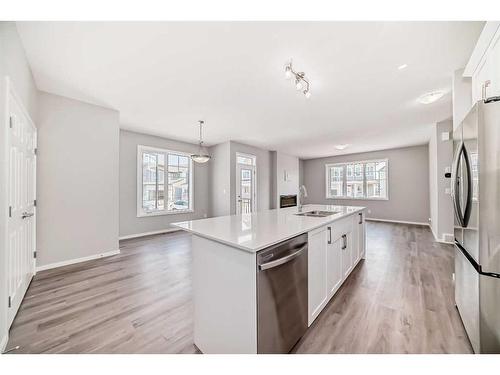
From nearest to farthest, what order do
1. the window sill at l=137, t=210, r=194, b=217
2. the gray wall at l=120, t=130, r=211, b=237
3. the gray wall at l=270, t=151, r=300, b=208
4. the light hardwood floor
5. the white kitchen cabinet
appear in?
the light hardwood floor, the white kitchen cabinet, the gray wall at l=120, t=130, r=211, b=237, the window sill at l=137, t=210, r=194, b=217, the gray wall at l=270, t=151, r=300, b=208

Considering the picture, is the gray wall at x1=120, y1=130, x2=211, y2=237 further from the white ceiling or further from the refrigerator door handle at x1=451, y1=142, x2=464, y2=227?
the refrigerator door handle at x1=451, y1=142, x2=464, y2=227

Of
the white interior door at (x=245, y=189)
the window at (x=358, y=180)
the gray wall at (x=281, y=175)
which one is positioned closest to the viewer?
the white interior door at (x=245, y=189)

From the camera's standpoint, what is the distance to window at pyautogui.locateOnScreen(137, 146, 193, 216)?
5.06 meters

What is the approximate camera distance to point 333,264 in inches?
82.3

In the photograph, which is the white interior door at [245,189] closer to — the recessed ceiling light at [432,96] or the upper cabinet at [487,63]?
the recessed ceiling light at [432,96]

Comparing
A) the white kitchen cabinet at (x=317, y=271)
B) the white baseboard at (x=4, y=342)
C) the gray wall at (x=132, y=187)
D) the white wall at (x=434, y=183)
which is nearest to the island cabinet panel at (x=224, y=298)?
the white kitchen cabinet at (x=317, y=271)

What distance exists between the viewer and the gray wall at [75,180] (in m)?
2.92

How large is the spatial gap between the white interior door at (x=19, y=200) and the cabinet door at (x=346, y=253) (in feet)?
10.3

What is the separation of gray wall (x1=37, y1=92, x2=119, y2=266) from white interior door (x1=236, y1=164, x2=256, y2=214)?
3294 mm

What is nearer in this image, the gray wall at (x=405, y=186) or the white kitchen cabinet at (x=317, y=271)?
the white kitchen cabinet at (x=317, y=271)

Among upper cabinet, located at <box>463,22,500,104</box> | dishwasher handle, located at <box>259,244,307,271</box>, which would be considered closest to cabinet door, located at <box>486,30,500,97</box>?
upper cabinet, located at <box>463,22,500,104</box>

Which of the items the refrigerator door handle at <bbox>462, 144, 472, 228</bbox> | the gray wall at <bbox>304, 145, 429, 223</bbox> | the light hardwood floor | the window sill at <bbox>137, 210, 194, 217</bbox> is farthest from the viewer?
the gray wall at <bbox>304, 145, 429, 223</bbox>

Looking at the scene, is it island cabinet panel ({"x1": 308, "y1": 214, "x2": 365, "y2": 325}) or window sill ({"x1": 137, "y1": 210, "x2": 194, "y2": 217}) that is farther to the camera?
window sill ({"x1": 137, "y1": 210, "x2": 194, "y2": 217})
